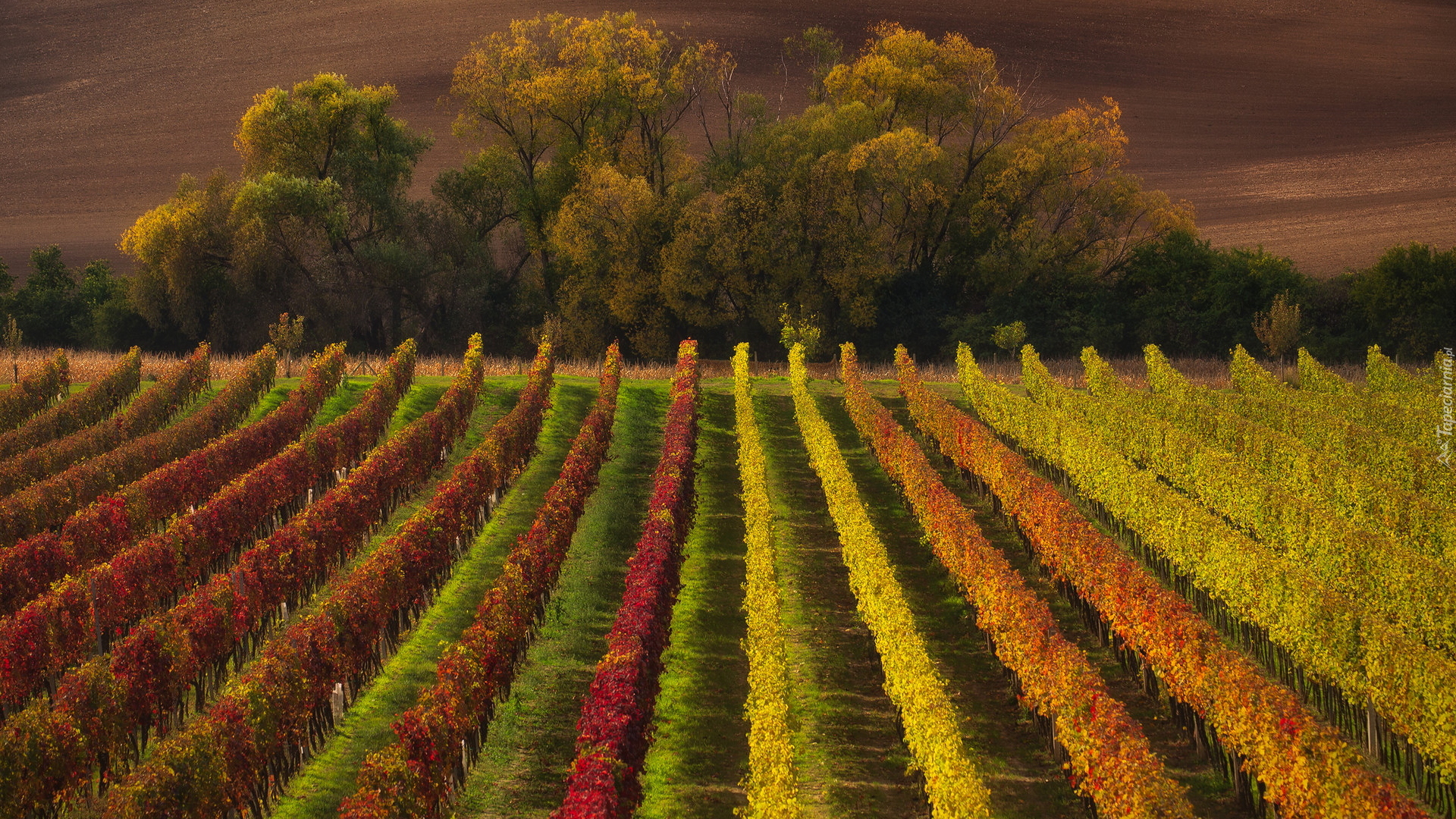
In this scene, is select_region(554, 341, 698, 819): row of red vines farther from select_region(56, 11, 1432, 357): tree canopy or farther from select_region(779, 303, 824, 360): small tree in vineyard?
select_region(56, 11, 1432, 357): tree canopy

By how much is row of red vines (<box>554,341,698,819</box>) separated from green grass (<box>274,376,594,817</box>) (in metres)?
4.04

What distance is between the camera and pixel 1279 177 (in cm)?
9925

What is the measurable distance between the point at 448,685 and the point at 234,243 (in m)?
58.5

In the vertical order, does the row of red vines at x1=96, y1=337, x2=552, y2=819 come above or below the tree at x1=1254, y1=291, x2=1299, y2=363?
above

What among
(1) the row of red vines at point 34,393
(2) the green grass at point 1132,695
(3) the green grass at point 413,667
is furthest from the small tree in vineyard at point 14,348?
(2) the green grass at point 1132,695

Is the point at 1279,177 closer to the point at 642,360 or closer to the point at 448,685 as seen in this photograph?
the point at 642,360

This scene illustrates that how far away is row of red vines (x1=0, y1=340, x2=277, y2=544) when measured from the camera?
30953 millimetres

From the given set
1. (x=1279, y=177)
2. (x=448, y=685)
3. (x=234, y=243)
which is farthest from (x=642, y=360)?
(x=1279, y=177)

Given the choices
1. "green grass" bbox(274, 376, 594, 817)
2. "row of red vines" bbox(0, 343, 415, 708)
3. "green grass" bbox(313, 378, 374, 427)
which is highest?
"row of red vines" bbox(0, 343, 415, 708)

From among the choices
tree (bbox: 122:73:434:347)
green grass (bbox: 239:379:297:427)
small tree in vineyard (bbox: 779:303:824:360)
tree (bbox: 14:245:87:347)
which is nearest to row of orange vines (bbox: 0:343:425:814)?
green grass (bbox: 239:379:297:427)

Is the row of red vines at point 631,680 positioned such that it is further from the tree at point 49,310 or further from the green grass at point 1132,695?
the tree at point 49,310

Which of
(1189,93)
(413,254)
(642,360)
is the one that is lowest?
(642,360)

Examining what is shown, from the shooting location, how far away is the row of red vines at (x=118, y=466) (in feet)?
102

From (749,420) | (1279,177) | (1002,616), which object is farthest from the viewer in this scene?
(1279,177)
